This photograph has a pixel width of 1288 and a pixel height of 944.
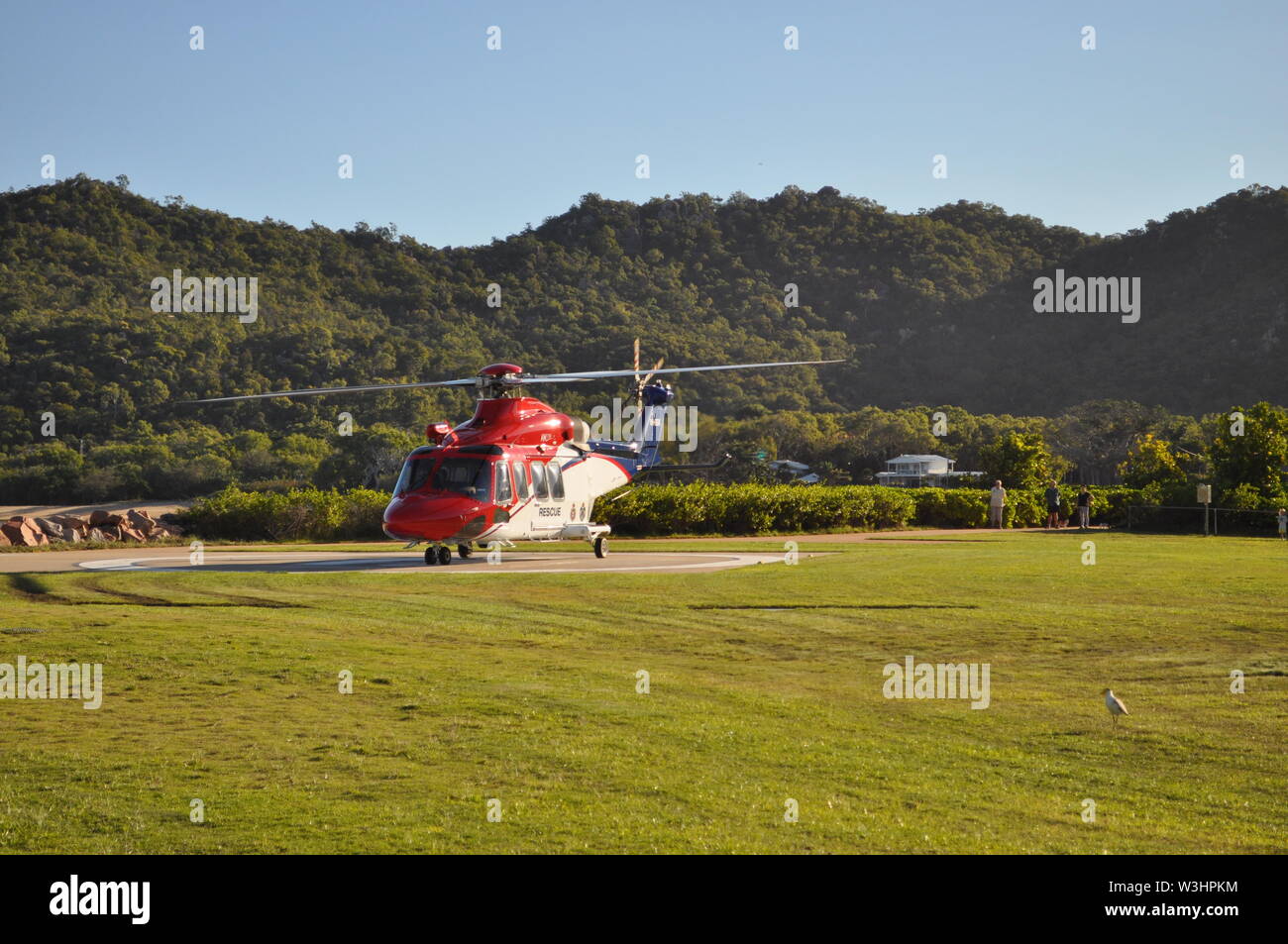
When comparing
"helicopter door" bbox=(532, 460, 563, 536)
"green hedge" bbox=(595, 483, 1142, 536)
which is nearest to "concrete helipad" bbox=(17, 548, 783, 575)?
"helicopter door" bbox=(532, 460, 563, 536)

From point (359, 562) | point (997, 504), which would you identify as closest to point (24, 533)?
point (359, 562)

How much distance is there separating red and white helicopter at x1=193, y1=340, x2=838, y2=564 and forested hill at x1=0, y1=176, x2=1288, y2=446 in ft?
150

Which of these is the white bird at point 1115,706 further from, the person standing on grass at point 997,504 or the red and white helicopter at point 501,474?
the person standing on grass at point 997,504

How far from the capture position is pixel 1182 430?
7538 centimetres

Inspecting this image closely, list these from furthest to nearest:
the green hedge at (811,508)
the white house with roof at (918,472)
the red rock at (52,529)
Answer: the white house with roof at (918,472)
the green hedge at (811,508)
the red rock at (52,529)

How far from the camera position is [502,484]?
22.7 meters

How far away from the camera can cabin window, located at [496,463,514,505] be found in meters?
22.6

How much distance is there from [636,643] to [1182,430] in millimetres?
70340

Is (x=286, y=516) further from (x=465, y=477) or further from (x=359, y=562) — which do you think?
(x=465, y=477)

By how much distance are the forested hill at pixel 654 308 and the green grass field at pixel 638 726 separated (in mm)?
56478

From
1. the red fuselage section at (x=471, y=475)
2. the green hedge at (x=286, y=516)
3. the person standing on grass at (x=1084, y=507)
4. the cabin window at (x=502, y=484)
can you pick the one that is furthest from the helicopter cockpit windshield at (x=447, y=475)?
the person standing on grass at (x=1084, y=507)

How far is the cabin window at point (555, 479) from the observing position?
24.4m

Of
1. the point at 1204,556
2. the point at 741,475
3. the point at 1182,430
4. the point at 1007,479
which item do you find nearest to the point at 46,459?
the point at 741,475
